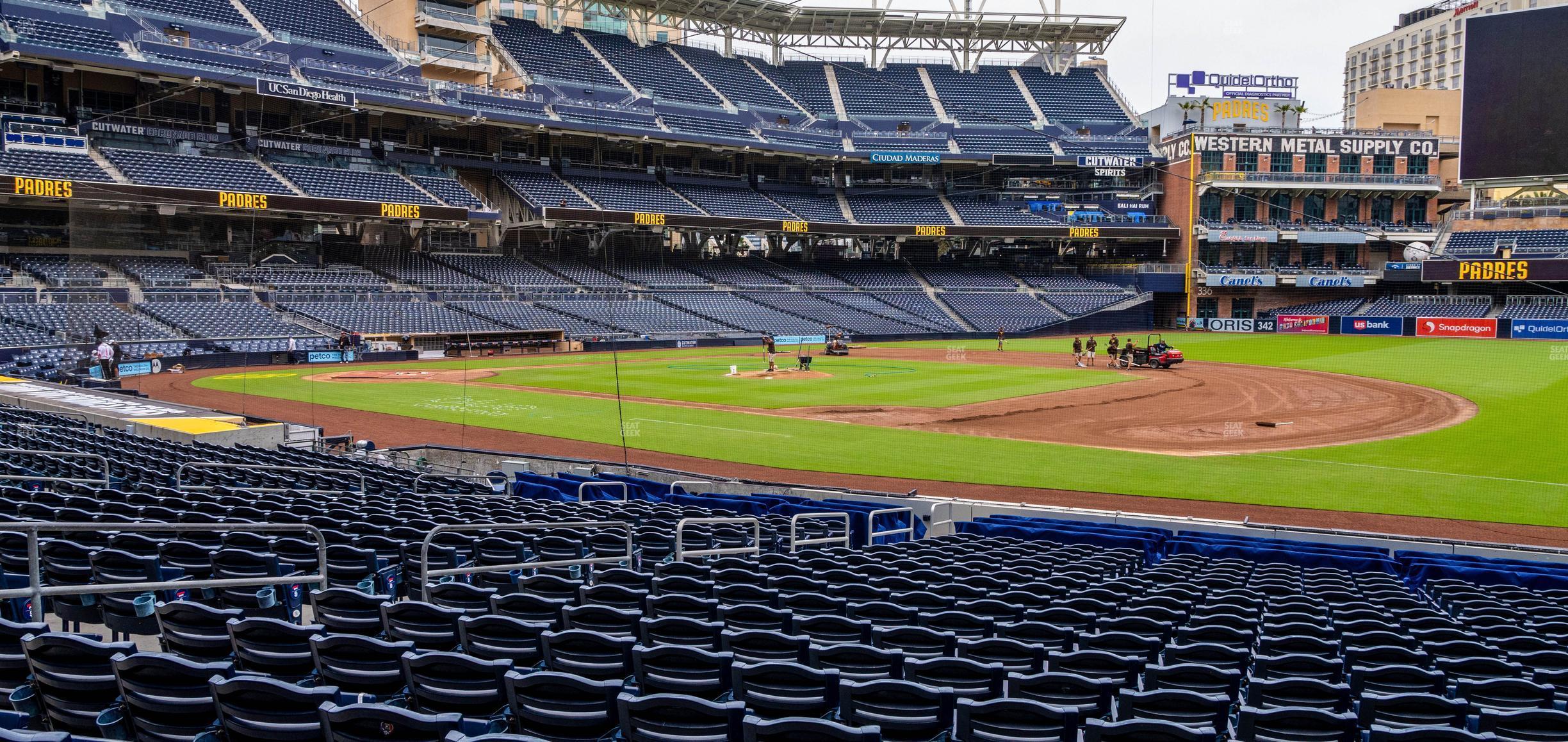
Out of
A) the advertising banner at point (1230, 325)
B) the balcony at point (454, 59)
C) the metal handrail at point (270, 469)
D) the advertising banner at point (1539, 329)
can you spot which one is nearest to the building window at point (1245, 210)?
the advertising banner at point (1230, 325)

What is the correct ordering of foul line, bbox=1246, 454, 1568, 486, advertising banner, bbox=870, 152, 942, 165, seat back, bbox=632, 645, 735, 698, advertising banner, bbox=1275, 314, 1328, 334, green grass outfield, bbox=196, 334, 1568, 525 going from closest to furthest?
seat back, bbox=632, 645, 735, 698 < green grass outfield, bbox=196, 334, 1568, 525 < foul line, bbox=1246, 454, 1568, 486 < advertising banner, bbox=1275, 314, 1328, 334 < advertising banner, bbox=870, 152, 942, 165

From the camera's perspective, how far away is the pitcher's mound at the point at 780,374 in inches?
1694

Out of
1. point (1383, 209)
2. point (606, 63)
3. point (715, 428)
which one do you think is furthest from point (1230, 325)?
point (715, 428)

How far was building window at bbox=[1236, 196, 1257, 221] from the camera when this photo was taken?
83500mm

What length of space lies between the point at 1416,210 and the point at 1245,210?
14951mm

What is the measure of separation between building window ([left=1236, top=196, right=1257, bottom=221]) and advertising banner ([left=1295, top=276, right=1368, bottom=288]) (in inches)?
243

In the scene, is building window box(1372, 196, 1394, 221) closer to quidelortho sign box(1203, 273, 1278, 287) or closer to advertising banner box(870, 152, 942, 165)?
quidelortho sign box(1203, 273, 1278, 287)

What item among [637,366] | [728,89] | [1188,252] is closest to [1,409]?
[637,366]

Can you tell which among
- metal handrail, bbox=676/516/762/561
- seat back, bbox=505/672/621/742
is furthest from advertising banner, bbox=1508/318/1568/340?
seat back, bbox=505/672/621/742

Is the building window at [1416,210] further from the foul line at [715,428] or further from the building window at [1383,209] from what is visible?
the foul line at [715,428]

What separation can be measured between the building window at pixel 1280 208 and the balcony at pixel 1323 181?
184 centimetres

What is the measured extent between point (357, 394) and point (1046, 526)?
1110 inches

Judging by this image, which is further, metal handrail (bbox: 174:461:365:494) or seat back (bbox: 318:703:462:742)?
metal handrail (bbox: 174:461:365:494)

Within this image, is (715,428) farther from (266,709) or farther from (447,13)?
(447,13)
